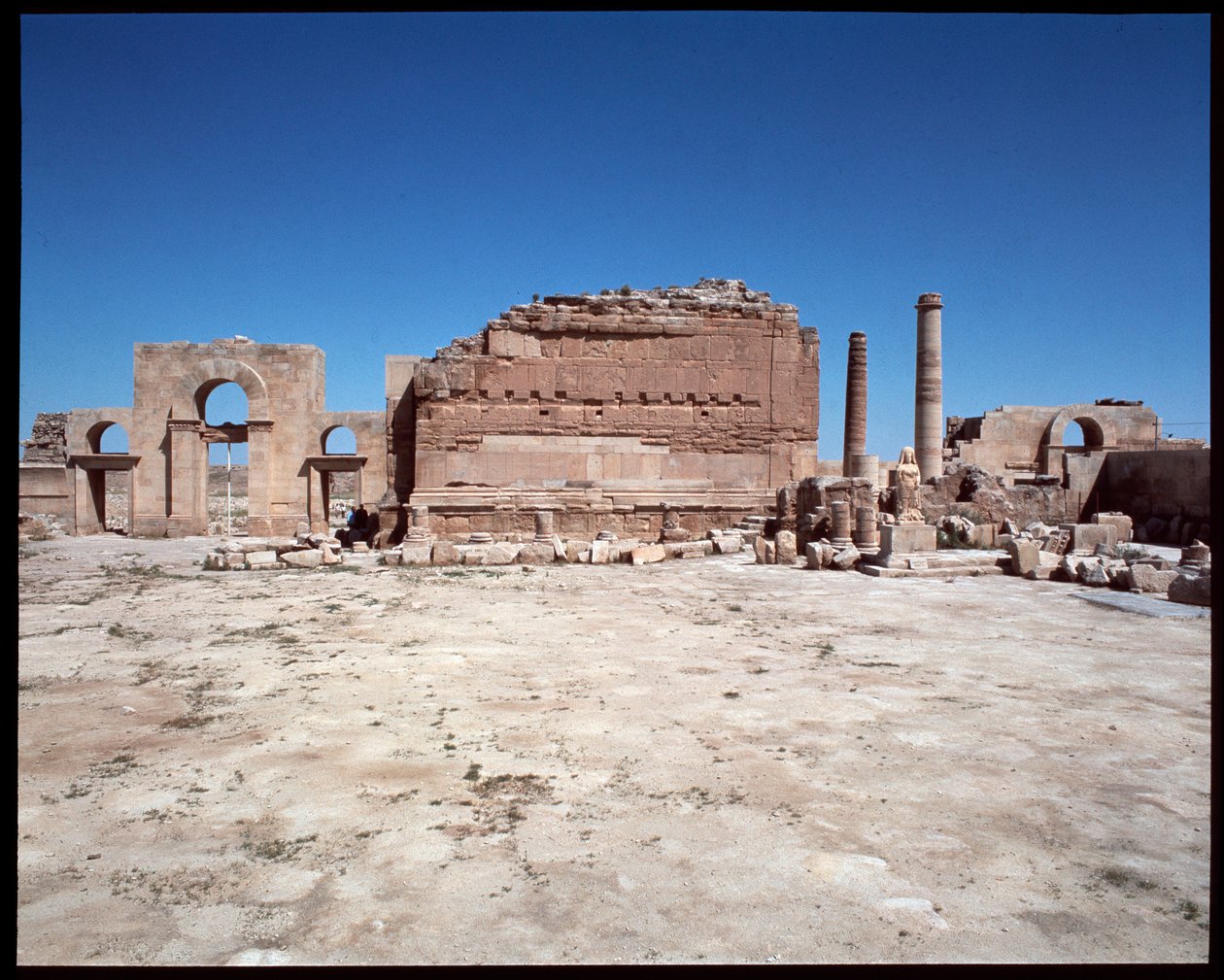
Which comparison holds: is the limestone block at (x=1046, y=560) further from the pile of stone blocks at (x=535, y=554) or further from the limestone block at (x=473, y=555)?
the limestone block at (x=473, y=555)

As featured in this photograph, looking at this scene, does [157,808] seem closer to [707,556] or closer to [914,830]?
[914,830]

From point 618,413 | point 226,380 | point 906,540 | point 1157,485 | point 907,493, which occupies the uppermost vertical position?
point 226,380

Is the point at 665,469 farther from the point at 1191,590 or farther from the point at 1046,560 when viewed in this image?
the point at 1191,590

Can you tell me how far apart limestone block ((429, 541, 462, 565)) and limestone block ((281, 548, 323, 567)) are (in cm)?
184

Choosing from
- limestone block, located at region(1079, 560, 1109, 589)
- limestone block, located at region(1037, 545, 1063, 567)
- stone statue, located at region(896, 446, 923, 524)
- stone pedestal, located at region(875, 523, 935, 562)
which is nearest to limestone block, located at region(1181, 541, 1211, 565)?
limestone block, located at region(1037, 545, 1063, 567)

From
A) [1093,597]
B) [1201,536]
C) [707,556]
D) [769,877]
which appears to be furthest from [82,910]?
[1201,536]

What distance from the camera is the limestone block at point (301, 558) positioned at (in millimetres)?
12875

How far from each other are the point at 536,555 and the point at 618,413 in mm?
4425

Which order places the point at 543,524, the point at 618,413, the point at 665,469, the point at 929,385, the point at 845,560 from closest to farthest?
1. the point at 845,560
2. the point at 543,524
3. the point at 618,413
4. the point at 665,469
5. the point at 929,385

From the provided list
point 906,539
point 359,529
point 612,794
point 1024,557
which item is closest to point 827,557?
point 906,539

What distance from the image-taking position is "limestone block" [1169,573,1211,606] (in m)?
8.76

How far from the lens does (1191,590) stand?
888 cm

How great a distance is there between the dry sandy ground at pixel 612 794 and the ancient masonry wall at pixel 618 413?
875 cm
